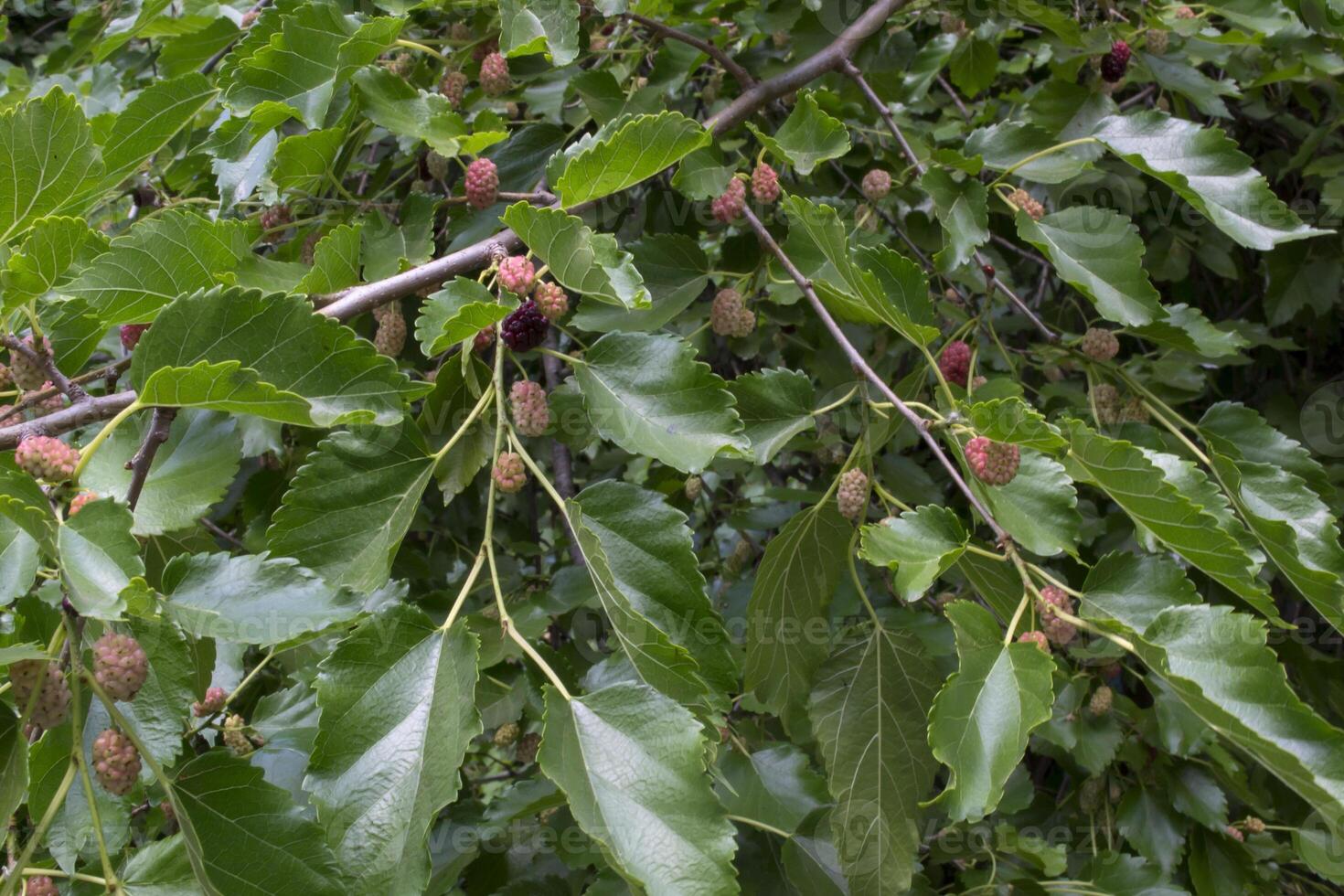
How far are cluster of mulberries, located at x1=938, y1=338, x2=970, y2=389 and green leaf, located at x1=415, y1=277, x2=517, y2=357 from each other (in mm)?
540

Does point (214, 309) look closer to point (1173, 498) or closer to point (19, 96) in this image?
point (1173, 498)

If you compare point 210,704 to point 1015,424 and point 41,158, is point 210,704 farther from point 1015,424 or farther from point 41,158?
point 1015,424

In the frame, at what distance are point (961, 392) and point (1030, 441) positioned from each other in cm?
41

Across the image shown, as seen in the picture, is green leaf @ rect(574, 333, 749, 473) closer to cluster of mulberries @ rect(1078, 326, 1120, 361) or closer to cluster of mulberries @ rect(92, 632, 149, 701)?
cluster of mulberries @ rect(92, 632, 149, 701)

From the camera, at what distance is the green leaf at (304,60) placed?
73cm

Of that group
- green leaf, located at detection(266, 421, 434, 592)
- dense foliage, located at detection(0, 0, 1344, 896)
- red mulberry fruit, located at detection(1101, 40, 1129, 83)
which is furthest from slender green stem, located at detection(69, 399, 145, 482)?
red mulberry fruit, located at detection(1101, 40, 1129, 83)

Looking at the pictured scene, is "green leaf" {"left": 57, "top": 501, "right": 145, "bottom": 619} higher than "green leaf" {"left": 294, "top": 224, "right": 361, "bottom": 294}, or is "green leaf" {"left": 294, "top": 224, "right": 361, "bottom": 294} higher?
"green leaf" {"left": 294, "top": 224, "right": 361, "bottom": 294}

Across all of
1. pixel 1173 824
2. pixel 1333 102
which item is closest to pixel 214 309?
pixel 1173 824

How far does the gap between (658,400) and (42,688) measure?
38 cm

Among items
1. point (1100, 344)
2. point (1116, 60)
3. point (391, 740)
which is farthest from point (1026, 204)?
point (391, 740)

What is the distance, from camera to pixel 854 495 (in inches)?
30.8

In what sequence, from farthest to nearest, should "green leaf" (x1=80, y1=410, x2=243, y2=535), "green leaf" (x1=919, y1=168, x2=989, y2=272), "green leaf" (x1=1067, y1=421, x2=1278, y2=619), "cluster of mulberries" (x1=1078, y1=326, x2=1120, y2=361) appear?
"cluster of mulberries" (x1=1078, y1=326, x2=1120, y2=361)
"green leaf" (x1=919, y1=168, x2=989, y2=272)
"green leaf" (x1=80, y1=410, x2=243, y2=535)
"green leaf" (x1=1067, y1=421, x2=1278, y2=619)

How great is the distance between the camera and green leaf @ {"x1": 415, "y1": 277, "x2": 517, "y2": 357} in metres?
0.57

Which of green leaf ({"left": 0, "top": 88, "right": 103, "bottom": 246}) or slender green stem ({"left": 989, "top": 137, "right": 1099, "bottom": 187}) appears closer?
green leaf ({"left": 0, "top": 88, "right": 103, "bottom": 246})
